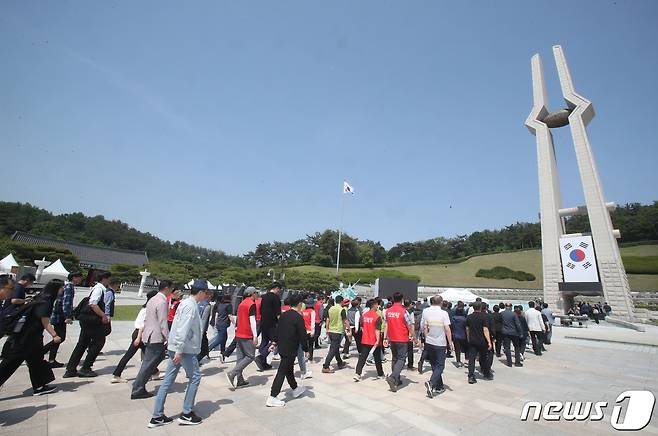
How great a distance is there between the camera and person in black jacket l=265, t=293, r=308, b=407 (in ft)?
16.1

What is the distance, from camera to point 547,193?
2995cm

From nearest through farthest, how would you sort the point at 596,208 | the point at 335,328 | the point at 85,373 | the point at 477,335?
1. the point at 85,373
2. the point at 477,335
3. the point at 335,328
4. the point at 596,208

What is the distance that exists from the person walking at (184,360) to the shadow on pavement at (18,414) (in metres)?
1.49

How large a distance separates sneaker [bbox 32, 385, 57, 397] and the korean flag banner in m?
32.8

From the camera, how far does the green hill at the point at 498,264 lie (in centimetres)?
4266

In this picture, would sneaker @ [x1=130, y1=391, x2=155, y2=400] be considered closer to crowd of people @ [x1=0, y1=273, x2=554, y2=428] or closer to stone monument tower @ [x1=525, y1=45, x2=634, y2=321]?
crowd of people @ [x1=0, y1=273, x2=554, y2=428]

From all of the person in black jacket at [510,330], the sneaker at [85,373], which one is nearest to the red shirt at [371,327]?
the person in black jacket at [510,330]

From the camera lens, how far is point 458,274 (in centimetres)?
5591

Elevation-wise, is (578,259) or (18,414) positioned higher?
(578,259)

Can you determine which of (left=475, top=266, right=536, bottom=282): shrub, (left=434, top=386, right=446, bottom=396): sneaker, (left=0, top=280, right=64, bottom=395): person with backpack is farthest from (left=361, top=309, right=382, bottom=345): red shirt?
(left=475, top=266, right=536, bottom=282): shrub

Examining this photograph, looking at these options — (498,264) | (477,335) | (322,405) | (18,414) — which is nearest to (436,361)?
(477,335)

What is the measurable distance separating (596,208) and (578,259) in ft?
14.8

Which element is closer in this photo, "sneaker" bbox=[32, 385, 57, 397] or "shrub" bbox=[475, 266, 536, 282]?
"sneaker" bbox=[32, 385, 57, 397]

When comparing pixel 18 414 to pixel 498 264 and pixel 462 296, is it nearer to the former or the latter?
pixel 462 296
